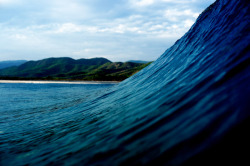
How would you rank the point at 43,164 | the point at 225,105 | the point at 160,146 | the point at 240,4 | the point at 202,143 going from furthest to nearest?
1. the point at 240,4
2. the point at 43,164
3. the point at 225,105
4. the point at 160,146
5. the point at 202,143

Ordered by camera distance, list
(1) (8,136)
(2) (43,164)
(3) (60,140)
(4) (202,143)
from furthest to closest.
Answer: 1. (1) (8,136)
2. (3) (60,140)
3. (2) (43,164)
4. (4) (202,143)

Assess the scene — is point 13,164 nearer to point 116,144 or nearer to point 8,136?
point 116,144

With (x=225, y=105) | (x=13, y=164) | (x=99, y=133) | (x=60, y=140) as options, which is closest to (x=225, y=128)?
(x=225, y=105)

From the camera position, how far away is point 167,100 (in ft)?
18.0

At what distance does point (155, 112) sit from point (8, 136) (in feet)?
23.3

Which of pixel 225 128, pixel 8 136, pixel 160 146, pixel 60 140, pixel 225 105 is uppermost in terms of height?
pixel 225 105

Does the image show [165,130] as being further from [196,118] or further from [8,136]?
[8,136]

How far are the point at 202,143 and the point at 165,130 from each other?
3.08 feet

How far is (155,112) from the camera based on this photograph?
5.00 metres

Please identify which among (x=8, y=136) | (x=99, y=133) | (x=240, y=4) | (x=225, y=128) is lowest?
(x=8, y=136)

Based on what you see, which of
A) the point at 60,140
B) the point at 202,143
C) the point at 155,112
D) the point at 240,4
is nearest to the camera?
the point at 202,143

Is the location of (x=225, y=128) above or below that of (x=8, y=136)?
above

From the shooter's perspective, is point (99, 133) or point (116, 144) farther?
point (99, 133)

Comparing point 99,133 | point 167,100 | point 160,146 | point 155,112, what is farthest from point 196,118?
point 99,133
